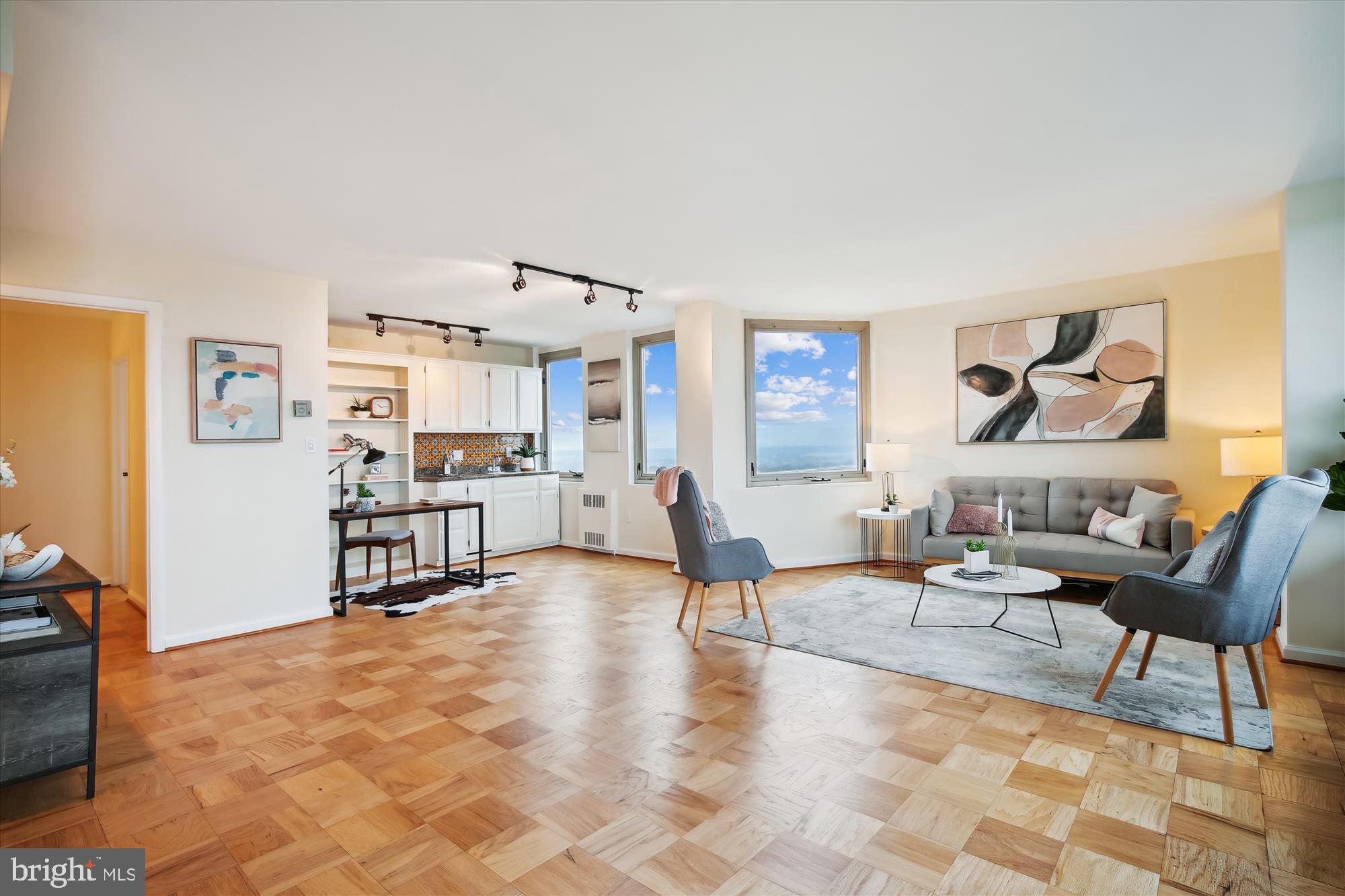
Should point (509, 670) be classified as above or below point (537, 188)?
below

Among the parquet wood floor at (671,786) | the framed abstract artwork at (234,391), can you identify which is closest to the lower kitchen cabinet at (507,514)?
the framed abstract artwork at (234,391)

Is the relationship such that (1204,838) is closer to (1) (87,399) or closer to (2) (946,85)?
(2) (946,85)

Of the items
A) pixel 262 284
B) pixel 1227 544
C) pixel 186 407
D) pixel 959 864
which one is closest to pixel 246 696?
pixel 186 407

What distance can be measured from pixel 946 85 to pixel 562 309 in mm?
4174

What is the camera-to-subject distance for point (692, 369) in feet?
19.9

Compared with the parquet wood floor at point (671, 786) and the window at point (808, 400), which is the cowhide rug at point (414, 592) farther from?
the window at point (808, 400)

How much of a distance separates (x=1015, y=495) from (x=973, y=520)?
0.52m

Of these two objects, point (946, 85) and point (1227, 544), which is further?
point (1227, 544)

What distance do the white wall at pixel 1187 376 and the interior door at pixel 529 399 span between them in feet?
15.0

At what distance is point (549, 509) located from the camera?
24.9 feet

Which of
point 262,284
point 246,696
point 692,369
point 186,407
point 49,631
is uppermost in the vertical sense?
point 262,284

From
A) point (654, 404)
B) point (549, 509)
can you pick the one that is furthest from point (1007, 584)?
point (549, 509)

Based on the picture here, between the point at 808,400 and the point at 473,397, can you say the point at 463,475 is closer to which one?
the point at 473,397

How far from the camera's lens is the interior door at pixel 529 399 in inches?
304
